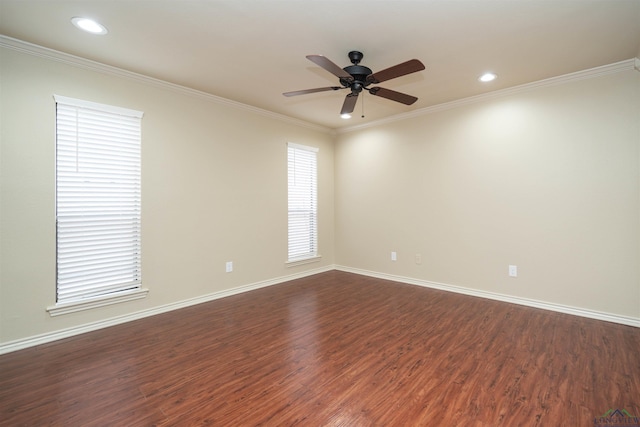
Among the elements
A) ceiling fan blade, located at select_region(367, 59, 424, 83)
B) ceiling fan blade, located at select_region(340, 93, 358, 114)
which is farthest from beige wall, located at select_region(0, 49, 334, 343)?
ceiling fan blade, located at select_region(367, 59, 424, 83)

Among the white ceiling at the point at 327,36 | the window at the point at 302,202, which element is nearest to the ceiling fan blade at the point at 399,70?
the white ceiling at the point at 327,36

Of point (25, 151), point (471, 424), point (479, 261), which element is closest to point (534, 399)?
point (471, 424)

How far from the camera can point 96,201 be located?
301 centimetres

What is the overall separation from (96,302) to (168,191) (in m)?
1.35

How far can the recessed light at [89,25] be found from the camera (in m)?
2.29

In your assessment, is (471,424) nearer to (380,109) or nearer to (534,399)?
(534,399)

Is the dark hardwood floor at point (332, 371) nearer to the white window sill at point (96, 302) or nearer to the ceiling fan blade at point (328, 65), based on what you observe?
the white window sill at point (96, 302)

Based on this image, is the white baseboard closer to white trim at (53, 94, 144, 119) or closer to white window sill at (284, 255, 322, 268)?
white window sill at (284, 255, 322, 268)

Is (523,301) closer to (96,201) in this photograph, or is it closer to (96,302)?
(96,302)

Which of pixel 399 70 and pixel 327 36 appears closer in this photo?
pixel 399 70

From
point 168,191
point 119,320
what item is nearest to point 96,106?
point 168,191

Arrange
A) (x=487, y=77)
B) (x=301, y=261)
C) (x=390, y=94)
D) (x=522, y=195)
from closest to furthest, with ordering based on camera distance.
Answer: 1. (x=390, y=94)
2. (x=487, y=77)
3. (x=522, y=195)
4. (x=301, y=261)

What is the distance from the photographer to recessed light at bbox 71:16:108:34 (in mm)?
2289

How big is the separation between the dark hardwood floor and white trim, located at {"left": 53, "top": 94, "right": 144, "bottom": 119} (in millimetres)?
2219
